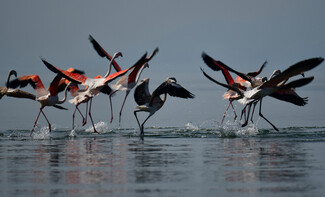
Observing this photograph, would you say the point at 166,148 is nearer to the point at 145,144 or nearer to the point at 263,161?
A: the point at 145,144

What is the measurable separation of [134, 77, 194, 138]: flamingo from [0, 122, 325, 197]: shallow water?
73.9 inches

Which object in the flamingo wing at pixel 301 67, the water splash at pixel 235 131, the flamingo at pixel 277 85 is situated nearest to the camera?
the flamingo wing at pixel 301 67

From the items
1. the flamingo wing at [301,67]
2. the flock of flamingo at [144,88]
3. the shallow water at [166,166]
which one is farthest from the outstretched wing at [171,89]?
the flamingo wing at [301,67]

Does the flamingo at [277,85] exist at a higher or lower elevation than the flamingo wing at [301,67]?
lower

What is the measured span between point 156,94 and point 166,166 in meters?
8.05

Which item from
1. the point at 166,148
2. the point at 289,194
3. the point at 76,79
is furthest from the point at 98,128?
the point at 289,194

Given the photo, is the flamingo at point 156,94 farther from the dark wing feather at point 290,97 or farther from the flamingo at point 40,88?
the dark wing feather at point 290,97

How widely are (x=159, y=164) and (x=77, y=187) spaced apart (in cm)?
253

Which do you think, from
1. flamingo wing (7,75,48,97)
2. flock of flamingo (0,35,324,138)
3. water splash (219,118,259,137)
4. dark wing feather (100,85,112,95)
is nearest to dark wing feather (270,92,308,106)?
flock of flamingo (0,35,324,138)

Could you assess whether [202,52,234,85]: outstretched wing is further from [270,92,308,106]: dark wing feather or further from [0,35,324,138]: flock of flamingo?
[270,92,308,106]: dark wing feather

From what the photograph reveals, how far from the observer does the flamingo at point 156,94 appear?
60.4 ft

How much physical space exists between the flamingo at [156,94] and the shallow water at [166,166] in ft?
6.16

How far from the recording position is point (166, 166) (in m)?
10.6

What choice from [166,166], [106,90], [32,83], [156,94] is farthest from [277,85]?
[166,166]
